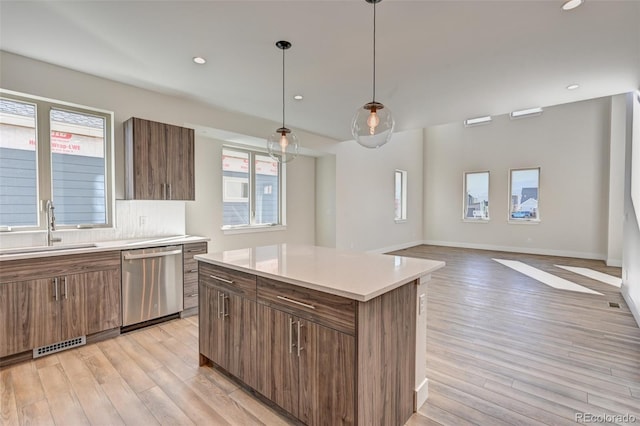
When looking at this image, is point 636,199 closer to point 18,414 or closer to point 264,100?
point 264,100

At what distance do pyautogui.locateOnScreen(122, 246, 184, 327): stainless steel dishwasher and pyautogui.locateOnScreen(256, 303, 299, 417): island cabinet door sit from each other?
1.91 m

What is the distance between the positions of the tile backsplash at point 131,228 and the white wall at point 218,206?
472 mm

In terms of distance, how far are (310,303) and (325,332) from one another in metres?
0.17

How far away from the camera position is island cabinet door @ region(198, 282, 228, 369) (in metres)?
2.27

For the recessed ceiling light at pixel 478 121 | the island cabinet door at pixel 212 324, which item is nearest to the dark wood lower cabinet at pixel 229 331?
the island cabinet door at pixel 212 324

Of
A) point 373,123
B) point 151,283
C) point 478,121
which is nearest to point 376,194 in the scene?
point 478,121

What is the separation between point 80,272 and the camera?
2.80m

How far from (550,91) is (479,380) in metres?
3.56

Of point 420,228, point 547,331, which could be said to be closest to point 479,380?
point 547,331

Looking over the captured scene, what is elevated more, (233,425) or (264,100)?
(264,100)

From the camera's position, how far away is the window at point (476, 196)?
8.46 meters

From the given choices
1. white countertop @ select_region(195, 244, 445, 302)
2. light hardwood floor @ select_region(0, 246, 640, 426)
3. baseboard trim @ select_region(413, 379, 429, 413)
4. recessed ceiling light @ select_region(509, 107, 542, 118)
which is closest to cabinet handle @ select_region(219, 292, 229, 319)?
white countertop @ select_region(195, 244, 445, 302)

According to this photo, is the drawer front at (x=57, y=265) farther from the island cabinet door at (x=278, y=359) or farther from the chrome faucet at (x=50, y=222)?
the island cabinet door at (x=278, y=359)

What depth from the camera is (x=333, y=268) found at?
6.43ft
